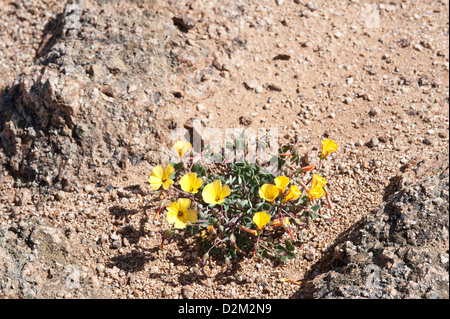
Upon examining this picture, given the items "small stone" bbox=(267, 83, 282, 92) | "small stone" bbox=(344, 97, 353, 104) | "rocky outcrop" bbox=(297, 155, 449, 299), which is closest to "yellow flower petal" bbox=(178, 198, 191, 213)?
"rocky outcrop" bbox=(297, 155, 449, 299)

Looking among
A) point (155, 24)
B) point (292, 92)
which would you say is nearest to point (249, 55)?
point (292, 92)

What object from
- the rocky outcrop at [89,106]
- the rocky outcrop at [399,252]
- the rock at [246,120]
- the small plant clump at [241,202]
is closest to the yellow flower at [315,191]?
the small plant clump at [241,202]

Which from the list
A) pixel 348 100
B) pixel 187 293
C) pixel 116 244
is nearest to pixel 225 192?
pixel 187 293

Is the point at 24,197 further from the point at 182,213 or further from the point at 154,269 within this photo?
the point at 182,213

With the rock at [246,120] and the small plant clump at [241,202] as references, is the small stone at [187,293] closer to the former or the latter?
the small plant clump at [241,202]

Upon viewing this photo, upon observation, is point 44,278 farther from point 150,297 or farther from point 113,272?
point 150,297
